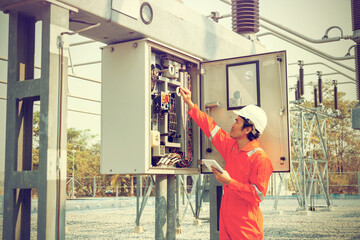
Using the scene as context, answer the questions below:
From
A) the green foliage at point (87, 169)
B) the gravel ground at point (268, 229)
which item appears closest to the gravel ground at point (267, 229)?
the gravel ground at point (268, 229)

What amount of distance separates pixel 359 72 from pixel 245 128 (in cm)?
195

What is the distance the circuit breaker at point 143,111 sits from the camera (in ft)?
16.0

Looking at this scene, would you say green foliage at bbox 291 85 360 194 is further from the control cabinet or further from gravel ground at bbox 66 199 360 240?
the control cabinet

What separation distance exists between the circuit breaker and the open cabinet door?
38 centimetres

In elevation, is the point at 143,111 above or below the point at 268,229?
above

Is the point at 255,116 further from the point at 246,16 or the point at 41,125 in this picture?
the point at 246,16

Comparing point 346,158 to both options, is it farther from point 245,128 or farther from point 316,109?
point 245,128

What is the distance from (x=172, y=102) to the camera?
5539mm

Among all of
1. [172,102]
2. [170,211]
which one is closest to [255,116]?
[172,102]

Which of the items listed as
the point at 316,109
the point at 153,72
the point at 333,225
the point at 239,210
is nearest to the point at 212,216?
the point at 239,210

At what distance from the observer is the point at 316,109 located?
16969 mm

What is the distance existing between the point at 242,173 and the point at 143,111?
1.20 meters

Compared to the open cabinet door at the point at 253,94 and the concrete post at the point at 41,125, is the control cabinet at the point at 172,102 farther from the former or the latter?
the concrete post at the point at 41,125

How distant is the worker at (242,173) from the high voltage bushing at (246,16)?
6.94 feet
